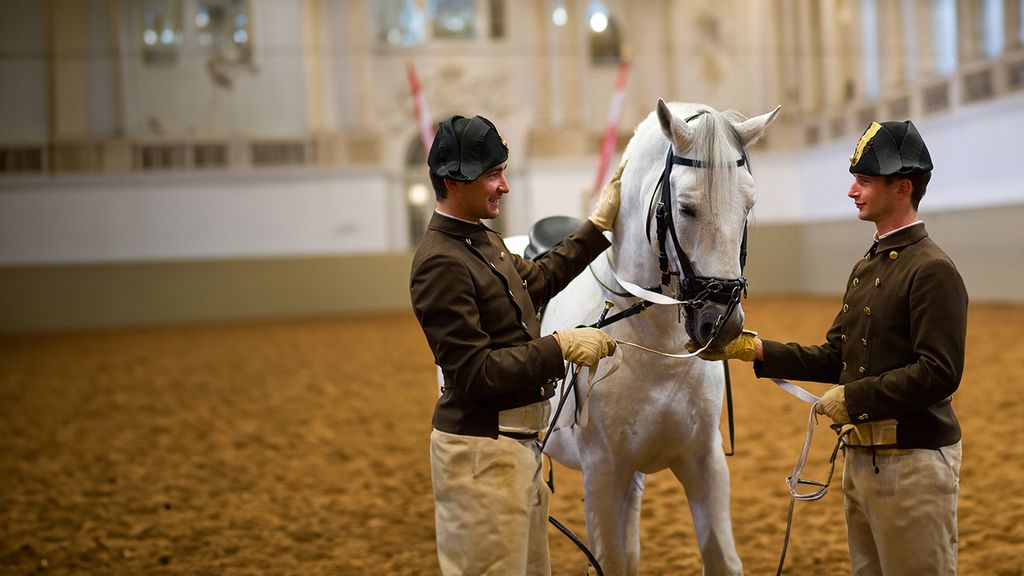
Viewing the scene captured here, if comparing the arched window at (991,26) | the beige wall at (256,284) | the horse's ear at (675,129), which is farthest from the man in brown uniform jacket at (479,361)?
the beige wall at (256,284)

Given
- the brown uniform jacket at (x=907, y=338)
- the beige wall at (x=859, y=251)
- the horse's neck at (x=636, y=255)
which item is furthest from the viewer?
the beige wall at (x=859, y=251)

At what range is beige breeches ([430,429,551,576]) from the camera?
86.4 inches

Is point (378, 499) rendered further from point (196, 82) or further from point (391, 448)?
point (196, 82)

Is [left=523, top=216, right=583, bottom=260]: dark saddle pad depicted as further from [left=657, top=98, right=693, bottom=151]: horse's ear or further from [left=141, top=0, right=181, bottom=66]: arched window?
[left=141, top=0, right=181, bottom=66]: arched window

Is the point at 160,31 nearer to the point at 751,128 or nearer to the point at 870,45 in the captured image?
the point at 870,45

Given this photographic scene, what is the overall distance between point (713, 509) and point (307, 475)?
3.64 meters

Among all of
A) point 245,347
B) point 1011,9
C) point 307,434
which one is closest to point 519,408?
point 307,434

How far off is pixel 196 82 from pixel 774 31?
12648mm

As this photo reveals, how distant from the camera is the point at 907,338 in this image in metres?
2.24

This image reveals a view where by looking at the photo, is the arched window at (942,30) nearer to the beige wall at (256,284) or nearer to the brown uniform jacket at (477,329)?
the beige wall at (256,284)

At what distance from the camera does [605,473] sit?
2.73 metres

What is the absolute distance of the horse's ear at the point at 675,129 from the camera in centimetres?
228

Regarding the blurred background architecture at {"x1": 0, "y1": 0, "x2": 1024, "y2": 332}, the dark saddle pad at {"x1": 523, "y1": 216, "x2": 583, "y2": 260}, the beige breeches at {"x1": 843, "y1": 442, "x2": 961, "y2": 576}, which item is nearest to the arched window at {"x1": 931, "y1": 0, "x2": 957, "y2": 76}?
the blurred background architecture at {"x1": 0, "y1": 0, "x2": 1024, "y2": 332}

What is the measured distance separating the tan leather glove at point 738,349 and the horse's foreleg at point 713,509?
0.40 m
